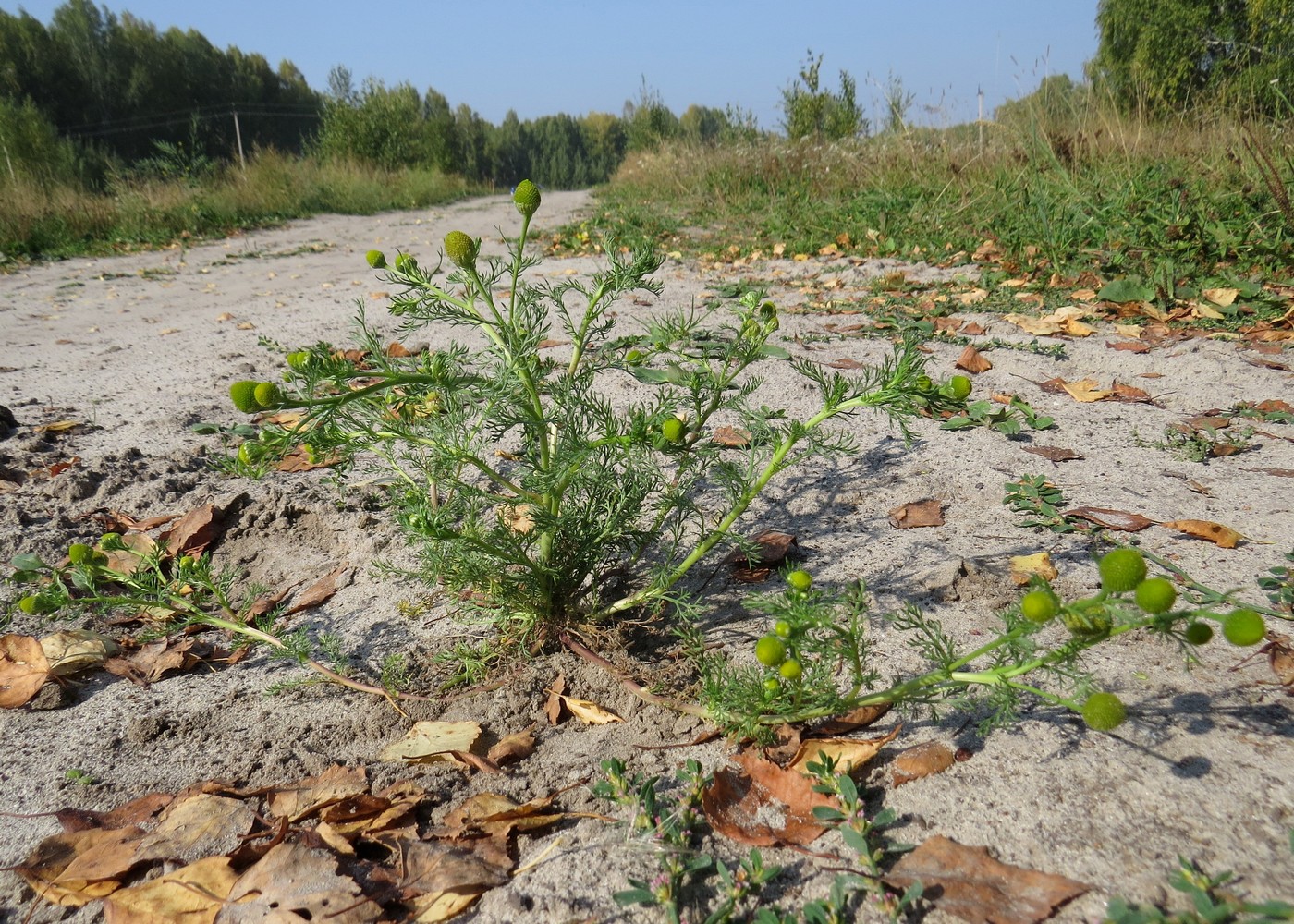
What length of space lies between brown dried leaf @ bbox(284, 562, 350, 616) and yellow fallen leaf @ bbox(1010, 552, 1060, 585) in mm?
1705

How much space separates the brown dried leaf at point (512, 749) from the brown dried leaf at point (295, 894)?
346mm

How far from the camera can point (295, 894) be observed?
1236 millimetres

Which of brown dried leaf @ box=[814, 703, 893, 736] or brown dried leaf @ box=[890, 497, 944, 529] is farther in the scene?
brown dried leaf @ box=[890, 497, 944, 529]

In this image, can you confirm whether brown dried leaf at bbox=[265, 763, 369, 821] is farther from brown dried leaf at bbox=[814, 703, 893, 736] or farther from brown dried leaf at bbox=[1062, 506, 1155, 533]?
brown dried leaf at bbox=[1062, 506, 1155, 533]

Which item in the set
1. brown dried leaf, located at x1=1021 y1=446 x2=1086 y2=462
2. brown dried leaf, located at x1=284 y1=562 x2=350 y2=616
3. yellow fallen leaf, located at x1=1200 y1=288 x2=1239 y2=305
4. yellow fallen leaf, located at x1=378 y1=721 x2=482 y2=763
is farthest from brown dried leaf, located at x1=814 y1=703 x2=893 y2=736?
yellow fallen leaf, located at x1=1200 y1=288 x2=1239 y2=305

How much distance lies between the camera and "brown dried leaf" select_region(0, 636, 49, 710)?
A: 1.79m

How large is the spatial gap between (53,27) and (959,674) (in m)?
34.1

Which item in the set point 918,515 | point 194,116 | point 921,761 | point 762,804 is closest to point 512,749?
point 762,804

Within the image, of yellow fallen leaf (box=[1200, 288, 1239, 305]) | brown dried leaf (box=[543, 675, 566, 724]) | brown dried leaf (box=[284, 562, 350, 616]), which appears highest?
yellow fallen leaf (box=[1200, 288, 1239, 305])

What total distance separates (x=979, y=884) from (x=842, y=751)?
1.07ft

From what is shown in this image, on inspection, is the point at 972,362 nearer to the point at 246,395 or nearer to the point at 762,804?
the point at 762,804

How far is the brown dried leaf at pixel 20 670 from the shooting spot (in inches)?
70.7

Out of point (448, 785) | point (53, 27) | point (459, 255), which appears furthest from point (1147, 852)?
point (53, 27)

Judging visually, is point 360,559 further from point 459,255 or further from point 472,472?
point 459,255
